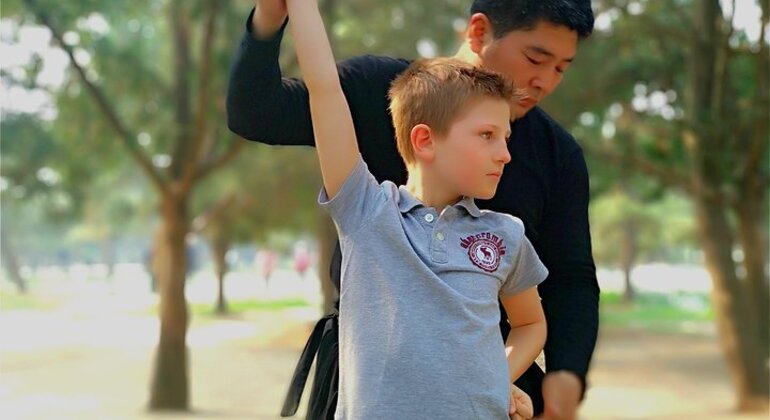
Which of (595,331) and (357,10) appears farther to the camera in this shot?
(357,10)

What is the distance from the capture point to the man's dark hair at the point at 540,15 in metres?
1.93

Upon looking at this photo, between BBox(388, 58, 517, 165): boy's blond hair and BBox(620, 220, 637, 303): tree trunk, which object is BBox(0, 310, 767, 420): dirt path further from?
BBox(388, 58, 517, 165): boy's blond hair

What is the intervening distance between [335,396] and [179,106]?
430 inches

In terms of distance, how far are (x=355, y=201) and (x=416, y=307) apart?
175 mm

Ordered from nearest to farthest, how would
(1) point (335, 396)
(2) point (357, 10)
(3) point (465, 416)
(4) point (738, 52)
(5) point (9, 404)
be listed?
(3) point (465, 416), (1) point (335, 396), (4) point (738, 52), (5) point (9, 404), (2) point (357, 10)

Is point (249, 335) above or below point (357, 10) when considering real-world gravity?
below

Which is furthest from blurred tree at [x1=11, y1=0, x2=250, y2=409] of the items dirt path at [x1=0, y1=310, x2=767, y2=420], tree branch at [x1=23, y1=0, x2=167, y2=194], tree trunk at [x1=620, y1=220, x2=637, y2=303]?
tree trunk at [x1=620, y1=220, x2=637, y2=303]

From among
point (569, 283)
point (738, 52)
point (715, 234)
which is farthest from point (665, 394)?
point (569, 283)

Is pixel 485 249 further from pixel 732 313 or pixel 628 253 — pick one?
pixel 628 253

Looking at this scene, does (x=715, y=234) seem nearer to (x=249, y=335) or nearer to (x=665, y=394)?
(x=665, y=394)

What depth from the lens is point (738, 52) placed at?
10750 mm

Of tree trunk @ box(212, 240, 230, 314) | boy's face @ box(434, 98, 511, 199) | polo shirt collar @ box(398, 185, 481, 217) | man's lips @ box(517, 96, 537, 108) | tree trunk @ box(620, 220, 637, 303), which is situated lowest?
tree trunk @ box(620, 220, 637, 303)

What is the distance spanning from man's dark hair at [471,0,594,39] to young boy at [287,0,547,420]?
283mm

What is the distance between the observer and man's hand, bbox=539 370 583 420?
1729 mm
